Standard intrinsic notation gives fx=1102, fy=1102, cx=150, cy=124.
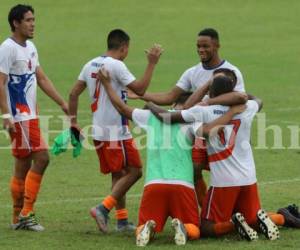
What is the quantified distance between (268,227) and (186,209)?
32.7 inches

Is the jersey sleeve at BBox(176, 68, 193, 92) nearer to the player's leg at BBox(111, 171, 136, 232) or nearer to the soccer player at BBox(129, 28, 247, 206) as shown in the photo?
the soccer player at BBox(129, 28, 247, 206)

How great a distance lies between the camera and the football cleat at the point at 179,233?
1065 cm

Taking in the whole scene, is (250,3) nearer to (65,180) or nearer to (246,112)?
(65,180)

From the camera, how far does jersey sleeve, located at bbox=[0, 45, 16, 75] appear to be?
11531 mm

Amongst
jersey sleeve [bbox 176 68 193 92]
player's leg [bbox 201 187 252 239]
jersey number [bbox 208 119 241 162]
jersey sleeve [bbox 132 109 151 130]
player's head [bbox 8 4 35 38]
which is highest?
player's head [bbox 8 4 35 38]

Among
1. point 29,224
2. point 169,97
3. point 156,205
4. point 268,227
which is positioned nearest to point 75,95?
point 169,97

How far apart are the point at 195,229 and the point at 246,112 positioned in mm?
1314

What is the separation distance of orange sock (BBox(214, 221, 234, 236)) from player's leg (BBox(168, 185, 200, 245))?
21cm

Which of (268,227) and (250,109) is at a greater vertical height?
(250,109)

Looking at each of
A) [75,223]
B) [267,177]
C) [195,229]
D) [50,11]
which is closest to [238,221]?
[195,229]

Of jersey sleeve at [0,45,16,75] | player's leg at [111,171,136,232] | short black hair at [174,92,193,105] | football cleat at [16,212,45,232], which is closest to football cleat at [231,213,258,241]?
player's leg at [111,171,136,232]

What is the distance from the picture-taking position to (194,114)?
10906 mm

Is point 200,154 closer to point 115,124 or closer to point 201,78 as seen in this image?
point 201,78

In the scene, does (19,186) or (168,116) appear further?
(19,186)
